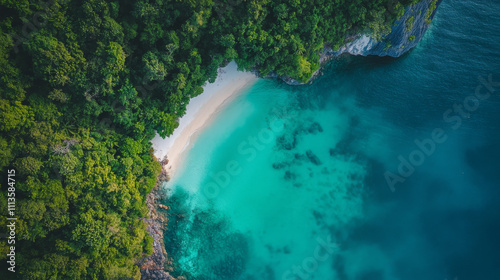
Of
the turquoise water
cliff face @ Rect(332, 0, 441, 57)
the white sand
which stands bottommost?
the turquoise water

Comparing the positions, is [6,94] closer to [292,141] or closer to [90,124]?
[90,124]

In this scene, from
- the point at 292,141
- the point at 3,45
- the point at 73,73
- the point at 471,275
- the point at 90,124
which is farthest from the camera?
the point at 292,141

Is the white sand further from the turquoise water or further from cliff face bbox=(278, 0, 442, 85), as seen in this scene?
cliff face bbox=(278, 0, 442, 85)

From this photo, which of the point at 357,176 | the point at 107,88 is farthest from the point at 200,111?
the point at 357,176

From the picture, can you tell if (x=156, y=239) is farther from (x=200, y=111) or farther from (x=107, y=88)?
(x=107, y=88)

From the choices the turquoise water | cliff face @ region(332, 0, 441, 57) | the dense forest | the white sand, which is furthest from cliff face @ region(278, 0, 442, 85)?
the white sand

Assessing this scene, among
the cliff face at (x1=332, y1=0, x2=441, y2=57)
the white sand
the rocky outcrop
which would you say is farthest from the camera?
the cliff face at (x1=332, y1=0, x2=441, y2=57)

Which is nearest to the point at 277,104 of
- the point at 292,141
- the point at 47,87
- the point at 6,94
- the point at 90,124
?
the point at 292,141

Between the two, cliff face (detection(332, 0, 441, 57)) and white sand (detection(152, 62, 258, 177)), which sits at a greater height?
white sand (detection(152, 62, 258, 177))

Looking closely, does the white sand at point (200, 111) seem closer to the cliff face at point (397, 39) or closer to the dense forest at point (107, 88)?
the dense forest at point (107, 88)
